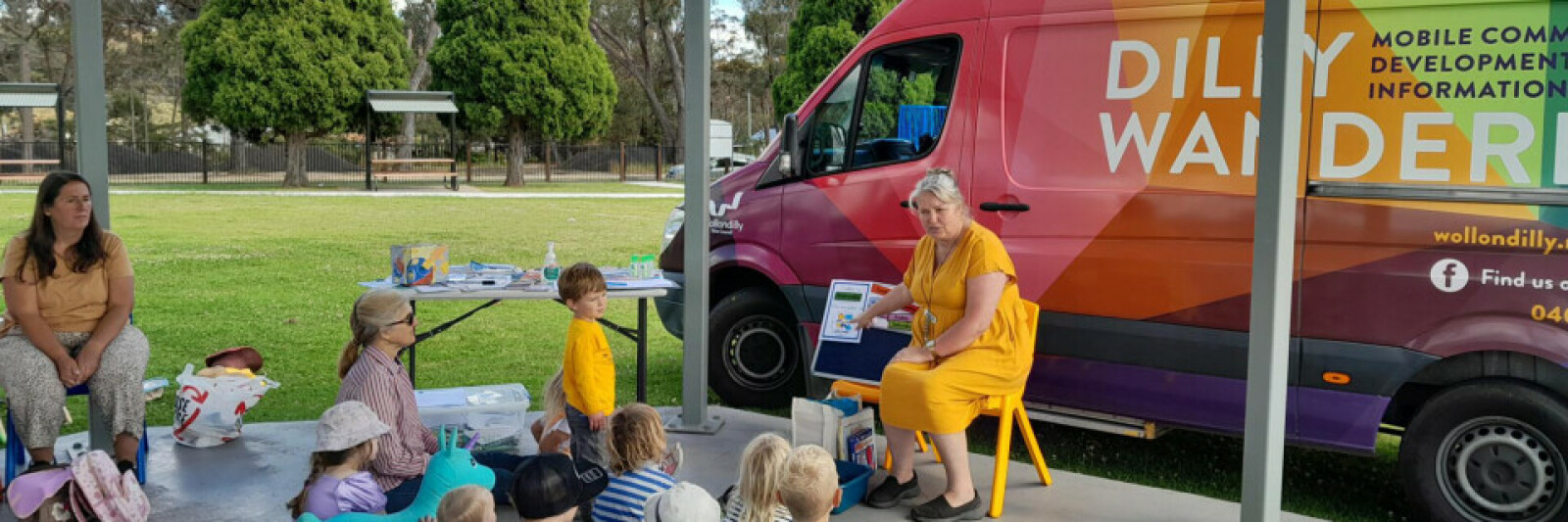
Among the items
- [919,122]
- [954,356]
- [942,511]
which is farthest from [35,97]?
[942,511]

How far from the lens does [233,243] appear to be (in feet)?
54.4

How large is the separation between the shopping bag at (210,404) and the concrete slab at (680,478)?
7 cm

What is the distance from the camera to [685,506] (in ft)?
11.4

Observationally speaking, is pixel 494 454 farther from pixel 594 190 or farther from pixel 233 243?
pixel 594 190

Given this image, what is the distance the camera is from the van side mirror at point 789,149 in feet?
21.0

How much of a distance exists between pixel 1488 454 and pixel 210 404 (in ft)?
16.5

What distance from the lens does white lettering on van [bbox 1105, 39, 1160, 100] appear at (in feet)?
17.0

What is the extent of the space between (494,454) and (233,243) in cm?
1318

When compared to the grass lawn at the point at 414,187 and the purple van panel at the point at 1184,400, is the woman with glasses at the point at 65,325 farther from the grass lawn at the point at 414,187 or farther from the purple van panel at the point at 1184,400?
the grass lawn at the point at 414,187

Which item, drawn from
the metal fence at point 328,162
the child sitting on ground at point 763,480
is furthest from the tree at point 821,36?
the child sitting on ground at point 763,480

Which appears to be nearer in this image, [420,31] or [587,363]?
[587,363]

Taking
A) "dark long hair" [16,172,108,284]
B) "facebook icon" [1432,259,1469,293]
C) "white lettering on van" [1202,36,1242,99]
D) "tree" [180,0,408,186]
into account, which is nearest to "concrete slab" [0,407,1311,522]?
"dark long hair" [16,172,108,284]

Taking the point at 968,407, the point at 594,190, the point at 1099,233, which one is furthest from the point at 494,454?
the point at 594,190

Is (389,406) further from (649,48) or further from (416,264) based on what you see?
(649,48)
